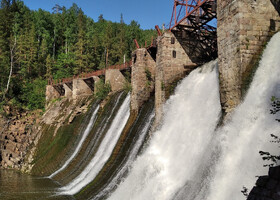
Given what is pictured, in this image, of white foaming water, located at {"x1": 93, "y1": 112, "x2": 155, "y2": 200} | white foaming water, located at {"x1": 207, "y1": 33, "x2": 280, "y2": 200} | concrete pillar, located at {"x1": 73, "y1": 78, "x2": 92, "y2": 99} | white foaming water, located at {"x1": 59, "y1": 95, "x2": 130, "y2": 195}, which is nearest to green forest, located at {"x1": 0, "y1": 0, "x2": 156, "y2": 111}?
concrete pillar, located at {"x1": 73, "y1": 78, "x2": 92, "y2": 99}

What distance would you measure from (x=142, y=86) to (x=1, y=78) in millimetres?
32773

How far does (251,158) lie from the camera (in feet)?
23.7

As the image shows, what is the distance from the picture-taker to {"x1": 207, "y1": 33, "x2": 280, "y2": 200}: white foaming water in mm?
6891

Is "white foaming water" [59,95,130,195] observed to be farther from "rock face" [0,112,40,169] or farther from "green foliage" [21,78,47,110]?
"green foliage" [21,78,47,110]

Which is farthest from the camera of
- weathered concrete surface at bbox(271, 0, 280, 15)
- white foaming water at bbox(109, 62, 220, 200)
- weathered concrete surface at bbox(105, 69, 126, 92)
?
weathered concrete surface at bbox(105, 69, 126, 92)

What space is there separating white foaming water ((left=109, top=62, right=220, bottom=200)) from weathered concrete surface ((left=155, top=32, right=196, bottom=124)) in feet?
4.08

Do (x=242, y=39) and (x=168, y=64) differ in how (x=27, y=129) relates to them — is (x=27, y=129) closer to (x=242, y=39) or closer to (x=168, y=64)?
(x=168, y=64)

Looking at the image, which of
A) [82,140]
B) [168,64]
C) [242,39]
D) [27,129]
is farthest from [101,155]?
[27,129]

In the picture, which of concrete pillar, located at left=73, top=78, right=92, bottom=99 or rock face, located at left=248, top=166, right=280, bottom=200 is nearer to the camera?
rock face, located at left=248, top=166, right=280, bottom=200

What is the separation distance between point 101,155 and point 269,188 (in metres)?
15.3

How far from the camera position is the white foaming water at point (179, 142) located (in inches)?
427

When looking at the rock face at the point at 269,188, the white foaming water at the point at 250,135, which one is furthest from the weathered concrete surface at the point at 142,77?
the rock face at the point at 269,188

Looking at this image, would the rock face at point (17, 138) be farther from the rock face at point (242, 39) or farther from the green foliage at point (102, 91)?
the rock face at point (242, 39)

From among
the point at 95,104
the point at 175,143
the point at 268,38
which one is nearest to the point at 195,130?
the point at 175,143
